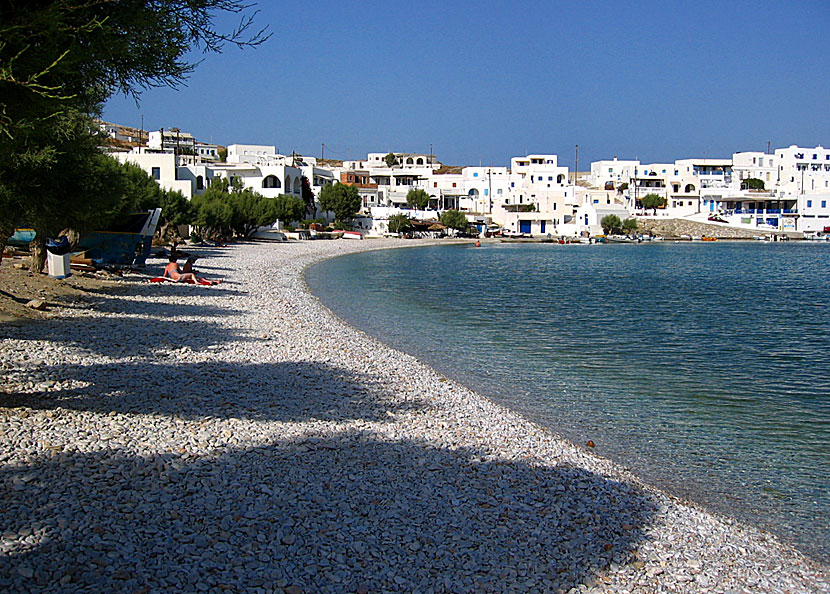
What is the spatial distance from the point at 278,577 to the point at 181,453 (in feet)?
9.44

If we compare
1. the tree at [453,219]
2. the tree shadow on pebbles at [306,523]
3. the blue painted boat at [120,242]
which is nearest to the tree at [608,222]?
the tree at [453,219]

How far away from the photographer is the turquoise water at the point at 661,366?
9.41m

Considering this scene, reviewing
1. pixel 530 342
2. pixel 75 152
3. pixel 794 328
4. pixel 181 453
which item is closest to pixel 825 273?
pixel 794 328

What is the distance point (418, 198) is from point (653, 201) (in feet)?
146

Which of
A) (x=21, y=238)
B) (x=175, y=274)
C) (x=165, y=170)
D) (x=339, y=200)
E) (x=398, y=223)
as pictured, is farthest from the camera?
(x=398, y=223)

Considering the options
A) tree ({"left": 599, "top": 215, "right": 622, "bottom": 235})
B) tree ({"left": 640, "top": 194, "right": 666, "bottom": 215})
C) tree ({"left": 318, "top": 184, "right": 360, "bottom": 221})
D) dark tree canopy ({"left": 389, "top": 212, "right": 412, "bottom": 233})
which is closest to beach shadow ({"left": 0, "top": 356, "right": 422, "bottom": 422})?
tree ({"left": 318, "top": 184, "right": 360, "bottom": 221})

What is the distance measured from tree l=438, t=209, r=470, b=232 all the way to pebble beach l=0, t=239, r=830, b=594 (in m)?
92.2

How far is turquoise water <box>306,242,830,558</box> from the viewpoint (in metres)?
9.41

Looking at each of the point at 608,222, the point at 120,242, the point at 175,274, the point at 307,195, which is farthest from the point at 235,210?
the point at 608,222

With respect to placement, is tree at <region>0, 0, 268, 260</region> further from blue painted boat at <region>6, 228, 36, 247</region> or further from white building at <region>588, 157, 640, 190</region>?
white building at <region>588, 157, 640, 190</region>

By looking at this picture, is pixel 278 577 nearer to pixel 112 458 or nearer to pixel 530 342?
pixel 112 458

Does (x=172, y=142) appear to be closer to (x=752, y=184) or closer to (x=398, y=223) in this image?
(x=398, y=223)

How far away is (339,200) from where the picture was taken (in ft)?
300

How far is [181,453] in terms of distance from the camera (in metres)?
7.86
